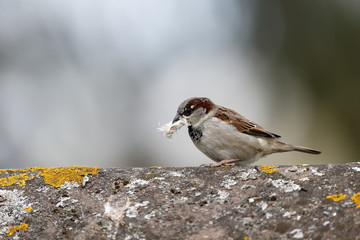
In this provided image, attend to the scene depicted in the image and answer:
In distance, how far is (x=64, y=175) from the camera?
271 cm

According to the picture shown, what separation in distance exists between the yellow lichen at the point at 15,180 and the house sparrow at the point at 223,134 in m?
1.44

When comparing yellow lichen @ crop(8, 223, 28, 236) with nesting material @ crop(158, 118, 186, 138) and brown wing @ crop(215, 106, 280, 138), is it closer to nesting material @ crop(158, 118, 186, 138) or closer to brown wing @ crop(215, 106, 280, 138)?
nesting material @ crop(158, 118, 186, 138)

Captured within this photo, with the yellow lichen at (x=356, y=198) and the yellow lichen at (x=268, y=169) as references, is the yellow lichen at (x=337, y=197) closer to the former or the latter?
the yellow lichen at (x=356, y=198)

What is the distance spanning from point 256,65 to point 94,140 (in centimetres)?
272

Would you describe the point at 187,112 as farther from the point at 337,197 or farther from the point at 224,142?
the point at 337,197

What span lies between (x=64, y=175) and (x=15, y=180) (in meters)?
0.25

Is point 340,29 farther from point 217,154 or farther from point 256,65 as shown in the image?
point 217,154

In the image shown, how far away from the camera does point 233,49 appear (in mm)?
8109

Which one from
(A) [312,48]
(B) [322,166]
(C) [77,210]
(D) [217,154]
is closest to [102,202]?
(C) [77,210]

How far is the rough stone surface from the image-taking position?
2.13 meters

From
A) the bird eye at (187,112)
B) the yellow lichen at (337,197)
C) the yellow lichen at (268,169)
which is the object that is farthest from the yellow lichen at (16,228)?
the bird eye at (187,112)

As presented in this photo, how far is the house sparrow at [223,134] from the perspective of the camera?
3.82 m

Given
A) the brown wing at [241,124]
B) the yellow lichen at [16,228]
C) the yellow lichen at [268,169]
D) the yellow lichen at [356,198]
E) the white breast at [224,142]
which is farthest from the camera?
the brown wing at [241,124]

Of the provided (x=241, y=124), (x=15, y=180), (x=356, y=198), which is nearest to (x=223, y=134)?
(x=241, y=124)
